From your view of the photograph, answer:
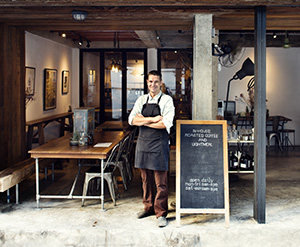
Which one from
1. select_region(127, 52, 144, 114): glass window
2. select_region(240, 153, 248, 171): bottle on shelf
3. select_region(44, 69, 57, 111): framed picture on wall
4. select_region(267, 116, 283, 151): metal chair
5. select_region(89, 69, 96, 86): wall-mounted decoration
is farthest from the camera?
select_region(89, 69, 96, 86): wall-mounted decoration

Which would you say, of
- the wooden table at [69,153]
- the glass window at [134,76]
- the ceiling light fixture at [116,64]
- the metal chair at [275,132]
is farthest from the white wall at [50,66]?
the metal chair at [275,132]

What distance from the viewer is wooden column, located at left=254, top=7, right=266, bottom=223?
4.78 meters

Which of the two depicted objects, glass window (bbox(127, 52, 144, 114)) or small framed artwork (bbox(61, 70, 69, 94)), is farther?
glass window (bbox(127, 52, 144, 114))

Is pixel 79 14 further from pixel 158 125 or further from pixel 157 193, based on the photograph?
pixel 157 193

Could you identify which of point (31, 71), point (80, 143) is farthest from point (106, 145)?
point (31, 71)

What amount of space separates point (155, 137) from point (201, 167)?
664 mm

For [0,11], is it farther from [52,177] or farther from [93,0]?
[52,177]

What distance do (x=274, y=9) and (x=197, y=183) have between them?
2397 mm

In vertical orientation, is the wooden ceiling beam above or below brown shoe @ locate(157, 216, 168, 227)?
above

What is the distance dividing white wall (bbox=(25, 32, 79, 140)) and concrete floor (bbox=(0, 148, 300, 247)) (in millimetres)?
3863

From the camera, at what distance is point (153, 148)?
4.86 m

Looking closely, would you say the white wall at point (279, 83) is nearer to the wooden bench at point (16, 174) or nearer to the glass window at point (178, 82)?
the glass window at point (178, 82)

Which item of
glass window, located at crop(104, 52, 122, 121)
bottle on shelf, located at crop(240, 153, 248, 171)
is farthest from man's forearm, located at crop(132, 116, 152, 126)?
glass window, located at crop(104, 52, 122, 121)

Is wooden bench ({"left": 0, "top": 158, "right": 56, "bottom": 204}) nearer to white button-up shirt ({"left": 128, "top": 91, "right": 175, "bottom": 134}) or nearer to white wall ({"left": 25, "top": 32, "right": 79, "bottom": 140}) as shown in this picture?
white button-up shirt ({"left": 128, "top": 91, "right": 175, "bottom": 134})
